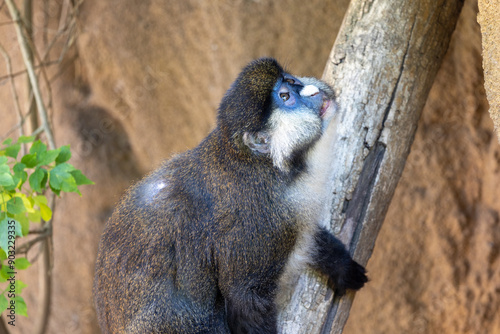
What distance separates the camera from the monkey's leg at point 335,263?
2627 millimetres

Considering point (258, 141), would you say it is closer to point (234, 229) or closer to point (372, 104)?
point (234, 229)

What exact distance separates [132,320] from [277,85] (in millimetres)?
1267

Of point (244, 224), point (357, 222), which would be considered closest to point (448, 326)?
point (357, 222)

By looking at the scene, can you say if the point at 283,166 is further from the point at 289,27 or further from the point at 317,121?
the point at 289,27

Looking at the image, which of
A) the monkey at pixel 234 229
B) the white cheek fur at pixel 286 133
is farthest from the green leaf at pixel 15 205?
the white cheek fur at pixel 286 133

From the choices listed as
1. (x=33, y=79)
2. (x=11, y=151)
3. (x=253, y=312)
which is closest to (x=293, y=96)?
(x=253, y=312)

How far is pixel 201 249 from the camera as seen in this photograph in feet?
8.16

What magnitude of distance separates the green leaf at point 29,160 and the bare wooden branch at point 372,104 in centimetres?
141

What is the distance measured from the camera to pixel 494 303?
393 cm

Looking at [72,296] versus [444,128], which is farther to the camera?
[72,296]

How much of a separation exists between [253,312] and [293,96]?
1002mm

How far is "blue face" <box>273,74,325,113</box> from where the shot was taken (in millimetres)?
2463

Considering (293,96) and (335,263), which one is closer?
(293,96)

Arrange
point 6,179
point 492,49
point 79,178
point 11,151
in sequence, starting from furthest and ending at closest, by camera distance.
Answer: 1. point 79,178
2. point 11,151
3. point 6,179
4. point 492,49
